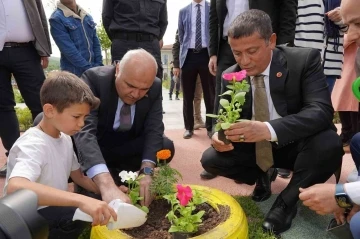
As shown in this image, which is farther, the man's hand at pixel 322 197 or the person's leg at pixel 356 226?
the man's hand at pixel 322 197

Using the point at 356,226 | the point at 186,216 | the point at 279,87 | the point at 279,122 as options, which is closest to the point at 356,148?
the point at 279,122

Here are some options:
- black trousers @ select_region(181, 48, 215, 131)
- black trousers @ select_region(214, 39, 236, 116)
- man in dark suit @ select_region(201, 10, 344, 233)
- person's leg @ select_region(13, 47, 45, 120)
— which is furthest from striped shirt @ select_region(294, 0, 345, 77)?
person's leg @ select_region(13, 47, 45, 120)

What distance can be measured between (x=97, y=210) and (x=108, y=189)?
0.49 m

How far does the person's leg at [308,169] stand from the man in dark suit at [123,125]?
81 cm

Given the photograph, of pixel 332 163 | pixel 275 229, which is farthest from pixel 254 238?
pixel 332 163

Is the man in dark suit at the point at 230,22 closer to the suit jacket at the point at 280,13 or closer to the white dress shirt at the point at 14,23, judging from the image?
the suit jacket at the point at 280,13

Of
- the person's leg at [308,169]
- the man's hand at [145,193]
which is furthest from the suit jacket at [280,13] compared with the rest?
the man's hand at [145,193]

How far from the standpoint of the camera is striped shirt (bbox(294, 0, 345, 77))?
3129 millimetres

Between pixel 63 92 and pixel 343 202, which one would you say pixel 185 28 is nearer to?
pixel 63 92

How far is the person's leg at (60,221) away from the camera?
1.86 meters

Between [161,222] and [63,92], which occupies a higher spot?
[63,92]

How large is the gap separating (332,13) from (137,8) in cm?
188

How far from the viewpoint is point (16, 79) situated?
3227 mm

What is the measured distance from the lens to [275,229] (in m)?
2.20
